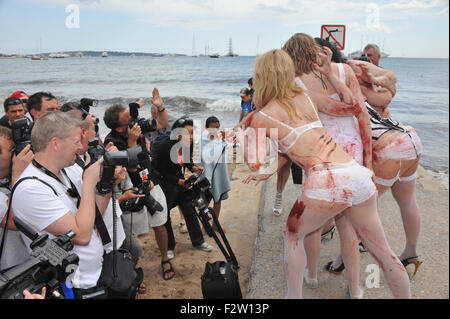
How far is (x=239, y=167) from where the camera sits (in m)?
7.29

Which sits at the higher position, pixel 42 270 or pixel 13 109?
pixel 13 109

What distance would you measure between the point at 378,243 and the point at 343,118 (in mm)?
937

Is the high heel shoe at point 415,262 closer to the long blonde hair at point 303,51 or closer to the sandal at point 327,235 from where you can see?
the sandal at point 327,235

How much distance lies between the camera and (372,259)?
3158 millimetres

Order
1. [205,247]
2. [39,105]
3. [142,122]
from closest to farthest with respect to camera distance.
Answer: [142,122], [39,105], [205,247]

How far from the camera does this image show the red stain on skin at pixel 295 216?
80.4 inches

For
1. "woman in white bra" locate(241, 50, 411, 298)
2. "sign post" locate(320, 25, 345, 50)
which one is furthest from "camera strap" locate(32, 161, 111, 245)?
"sign post" locate(320, 25, 345, 50)

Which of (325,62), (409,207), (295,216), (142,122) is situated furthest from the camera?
(142,122)

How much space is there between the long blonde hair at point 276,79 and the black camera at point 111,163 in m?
0.90

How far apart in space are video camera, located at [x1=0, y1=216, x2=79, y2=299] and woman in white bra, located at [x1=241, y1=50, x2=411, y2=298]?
1209 mm

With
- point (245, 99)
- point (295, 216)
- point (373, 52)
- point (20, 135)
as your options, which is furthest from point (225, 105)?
point (295, 216)

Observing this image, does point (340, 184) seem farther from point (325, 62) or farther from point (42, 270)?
point (42, 270)

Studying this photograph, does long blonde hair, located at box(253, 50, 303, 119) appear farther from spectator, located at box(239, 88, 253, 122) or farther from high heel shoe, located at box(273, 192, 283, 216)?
spectator, located at box(239, 88, 253, 122)
